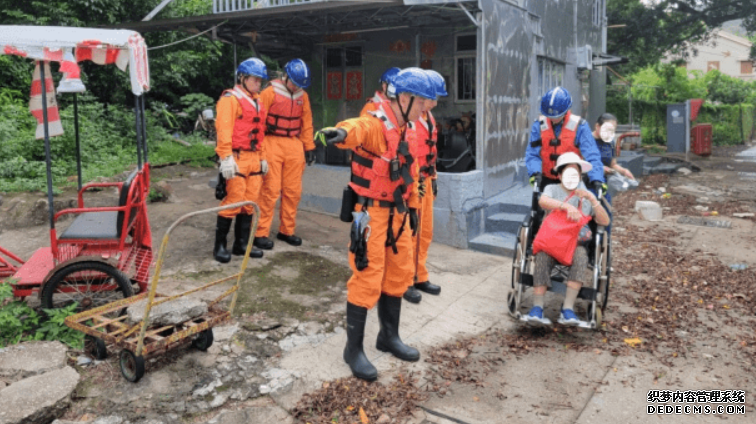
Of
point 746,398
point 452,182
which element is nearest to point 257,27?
point 452,182

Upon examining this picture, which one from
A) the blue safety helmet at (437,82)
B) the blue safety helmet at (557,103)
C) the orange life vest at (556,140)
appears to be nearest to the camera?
the blue safety helmet at (437,82)

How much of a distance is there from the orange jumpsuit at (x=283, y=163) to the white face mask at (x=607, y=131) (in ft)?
10.8

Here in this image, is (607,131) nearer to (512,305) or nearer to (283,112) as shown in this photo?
(512,305)

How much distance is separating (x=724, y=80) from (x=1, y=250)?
3593 cm

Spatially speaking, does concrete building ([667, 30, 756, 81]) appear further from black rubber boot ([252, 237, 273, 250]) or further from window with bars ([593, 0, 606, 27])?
black rubber boot ([252, 237, 273, 250])

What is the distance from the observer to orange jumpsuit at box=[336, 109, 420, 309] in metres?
4.43

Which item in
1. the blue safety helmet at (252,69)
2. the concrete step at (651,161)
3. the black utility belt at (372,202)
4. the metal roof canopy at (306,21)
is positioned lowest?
the black utility belt at (372,202)

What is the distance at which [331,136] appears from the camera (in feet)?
13.2

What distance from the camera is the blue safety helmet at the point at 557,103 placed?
19.7 ft

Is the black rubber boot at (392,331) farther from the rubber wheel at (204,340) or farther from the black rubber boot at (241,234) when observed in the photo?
the black rubber boot at (241,234)

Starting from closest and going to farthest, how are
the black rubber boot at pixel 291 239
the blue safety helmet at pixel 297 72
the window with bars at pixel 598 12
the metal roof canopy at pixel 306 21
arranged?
the blue safety helmet at pixel 297 72 → the black rubber boot at pixel 291 239 → the metal roof canopy at pixel 306 21 → the window with bars at pixel 598 12

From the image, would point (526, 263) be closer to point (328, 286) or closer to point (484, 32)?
point (328, 286)

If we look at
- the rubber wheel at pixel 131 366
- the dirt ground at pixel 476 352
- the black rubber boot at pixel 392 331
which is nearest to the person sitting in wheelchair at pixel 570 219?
the dirt ground at pixel 476 352

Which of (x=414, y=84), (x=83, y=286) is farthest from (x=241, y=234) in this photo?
(x=414, y=84)
